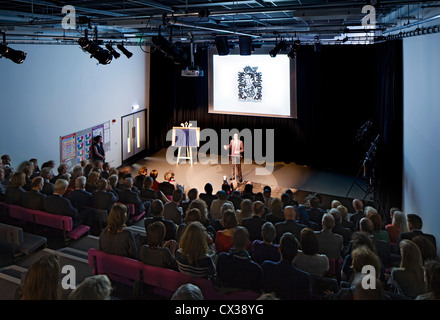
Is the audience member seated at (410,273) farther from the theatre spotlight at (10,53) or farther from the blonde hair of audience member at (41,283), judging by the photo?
the theatre spotlight at (10,53)

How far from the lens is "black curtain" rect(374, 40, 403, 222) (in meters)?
7.98

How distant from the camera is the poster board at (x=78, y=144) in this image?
34.9 feet

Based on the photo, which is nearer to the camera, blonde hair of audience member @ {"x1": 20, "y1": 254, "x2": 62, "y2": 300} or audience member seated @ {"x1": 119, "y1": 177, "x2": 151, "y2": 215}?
blonde hair of audience member @ {"x1": 20, "y1": 254, "x2": 62, "y2": 300}

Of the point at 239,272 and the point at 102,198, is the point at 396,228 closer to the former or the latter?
the point at 239,272

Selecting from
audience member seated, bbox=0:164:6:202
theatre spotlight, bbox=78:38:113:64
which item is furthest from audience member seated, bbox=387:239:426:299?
audience member seated, bbox=0:164:6:202

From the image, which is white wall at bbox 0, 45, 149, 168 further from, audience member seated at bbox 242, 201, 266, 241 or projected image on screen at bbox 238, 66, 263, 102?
audience member seated at bbox 242, 201, 266, 241

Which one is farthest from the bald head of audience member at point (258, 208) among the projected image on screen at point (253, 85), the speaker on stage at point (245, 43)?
the projected image on screen at point (253, 85)

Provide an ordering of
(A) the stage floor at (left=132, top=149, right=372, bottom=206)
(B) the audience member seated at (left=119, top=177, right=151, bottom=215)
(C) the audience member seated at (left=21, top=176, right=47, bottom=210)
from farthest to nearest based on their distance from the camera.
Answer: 1. (A) the stage floor at (left=132, top=149, right=372, bottom=206)
2. (B) the audience member seated at (left=119, top=177, right=151, bottom=215)
3. (C) the audience member seated at (left=21, top=176, right=47, bottom=210)

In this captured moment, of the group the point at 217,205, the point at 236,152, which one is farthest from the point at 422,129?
the point at 236,152

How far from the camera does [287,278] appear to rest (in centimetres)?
385

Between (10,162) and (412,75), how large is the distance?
811cm

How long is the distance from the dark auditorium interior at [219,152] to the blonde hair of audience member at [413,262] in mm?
18

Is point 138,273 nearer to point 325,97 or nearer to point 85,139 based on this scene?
point 85,139

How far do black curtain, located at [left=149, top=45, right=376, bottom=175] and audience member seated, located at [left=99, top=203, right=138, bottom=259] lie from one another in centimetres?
Answer: 766
